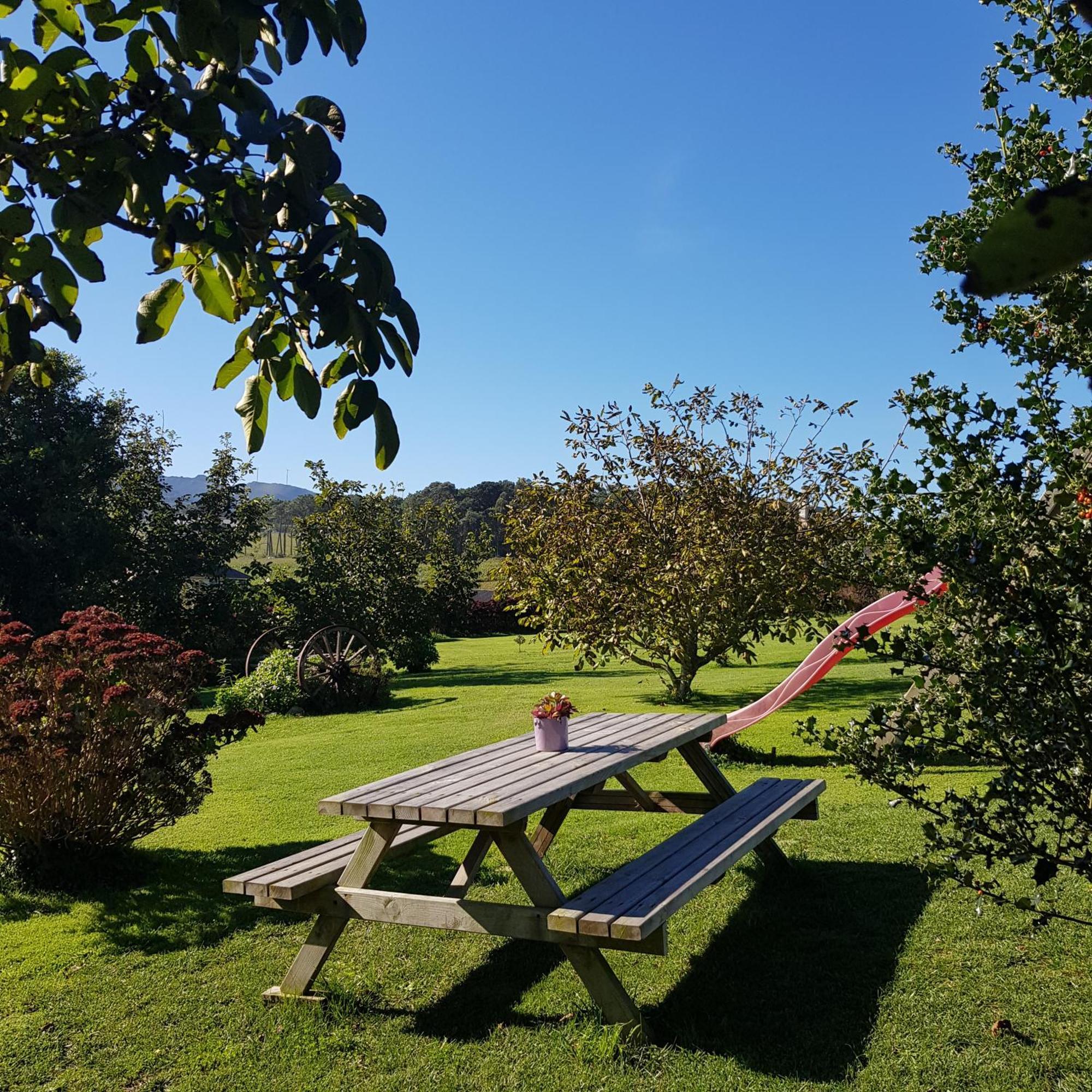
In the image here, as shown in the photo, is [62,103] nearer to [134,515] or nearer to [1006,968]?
[1006,968]

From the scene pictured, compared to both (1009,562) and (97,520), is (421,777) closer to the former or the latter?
(1009,562)

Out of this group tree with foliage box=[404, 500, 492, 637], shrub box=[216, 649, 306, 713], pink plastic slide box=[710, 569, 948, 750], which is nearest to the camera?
pink plastic slide box=[710, 569, 948, 750]

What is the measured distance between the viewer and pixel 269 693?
45.1 feet

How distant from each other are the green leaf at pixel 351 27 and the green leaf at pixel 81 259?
563 mm

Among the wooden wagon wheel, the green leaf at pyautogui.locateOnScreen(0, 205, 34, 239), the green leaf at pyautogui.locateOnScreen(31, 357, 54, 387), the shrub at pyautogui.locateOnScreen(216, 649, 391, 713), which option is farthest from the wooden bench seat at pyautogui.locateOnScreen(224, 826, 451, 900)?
the shrub at pyautogui.locateOnScreen(216, 649, 391, 713)

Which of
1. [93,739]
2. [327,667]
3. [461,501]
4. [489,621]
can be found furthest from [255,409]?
[461,501]

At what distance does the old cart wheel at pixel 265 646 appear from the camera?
17.3m

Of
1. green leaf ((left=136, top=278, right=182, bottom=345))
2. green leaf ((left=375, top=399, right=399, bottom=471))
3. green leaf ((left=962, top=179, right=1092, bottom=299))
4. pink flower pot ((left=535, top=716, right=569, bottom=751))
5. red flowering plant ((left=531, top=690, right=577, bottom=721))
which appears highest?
green leaf ((left=136, top=278, right=182, bottom=345))

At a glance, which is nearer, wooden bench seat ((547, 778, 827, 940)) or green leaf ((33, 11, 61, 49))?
green leaf ((33, 11, 61, 49))

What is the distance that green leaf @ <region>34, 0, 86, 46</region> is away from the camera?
67.9 inches

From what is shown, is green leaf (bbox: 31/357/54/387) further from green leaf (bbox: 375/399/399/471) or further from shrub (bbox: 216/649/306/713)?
shrub (bbox: 216/649/306/713)

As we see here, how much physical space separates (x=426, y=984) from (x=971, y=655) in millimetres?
2667

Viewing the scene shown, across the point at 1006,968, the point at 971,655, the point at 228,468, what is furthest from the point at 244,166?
the point at 228,468

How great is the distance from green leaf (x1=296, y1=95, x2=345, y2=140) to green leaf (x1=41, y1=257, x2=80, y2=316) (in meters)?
0.55
